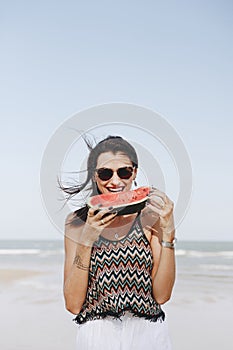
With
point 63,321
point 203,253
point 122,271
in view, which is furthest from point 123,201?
point 203,253

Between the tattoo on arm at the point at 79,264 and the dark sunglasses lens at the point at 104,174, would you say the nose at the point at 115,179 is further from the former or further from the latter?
the tattoo on arm at the point at 79,264

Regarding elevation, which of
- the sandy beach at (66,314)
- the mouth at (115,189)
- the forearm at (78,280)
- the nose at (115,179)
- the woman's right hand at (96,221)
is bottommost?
the sandy beach at (66,314)

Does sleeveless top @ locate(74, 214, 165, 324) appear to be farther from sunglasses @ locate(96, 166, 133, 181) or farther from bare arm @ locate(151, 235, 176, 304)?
sunglasses @ locate(96, 166, 133, 181)

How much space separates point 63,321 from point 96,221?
7.01ft

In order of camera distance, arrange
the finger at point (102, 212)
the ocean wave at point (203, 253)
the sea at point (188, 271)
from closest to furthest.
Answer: the finger at point (102, 212) < the sea at point (188, 271) < the ocean wave at point (203, 253)

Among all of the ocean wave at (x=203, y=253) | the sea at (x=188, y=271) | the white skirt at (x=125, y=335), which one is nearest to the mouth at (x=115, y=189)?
the white skirt at (x=125, y=335)

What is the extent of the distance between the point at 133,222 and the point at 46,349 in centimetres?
154

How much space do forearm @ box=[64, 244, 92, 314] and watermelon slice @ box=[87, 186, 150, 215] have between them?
97mm

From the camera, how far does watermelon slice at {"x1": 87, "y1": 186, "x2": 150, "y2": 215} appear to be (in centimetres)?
135

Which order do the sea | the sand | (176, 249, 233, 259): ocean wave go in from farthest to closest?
(176, 249, 233, 259): ocean wave, the sea, the sand

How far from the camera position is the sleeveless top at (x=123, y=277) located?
1375 millimetres

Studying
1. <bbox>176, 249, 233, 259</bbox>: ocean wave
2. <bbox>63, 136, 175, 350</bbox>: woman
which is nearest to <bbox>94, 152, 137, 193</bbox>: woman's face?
<bbox>63, 136, 175, 350</bbox>: woman

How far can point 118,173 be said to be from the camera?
1.37m

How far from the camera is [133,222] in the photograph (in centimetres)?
141
